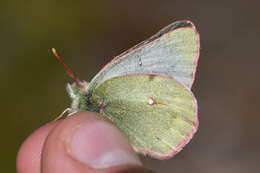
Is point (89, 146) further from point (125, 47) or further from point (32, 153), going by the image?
point (125, 47)

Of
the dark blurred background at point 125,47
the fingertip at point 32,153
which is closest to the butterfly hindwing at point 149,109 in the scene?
the fingertip at point 32,153

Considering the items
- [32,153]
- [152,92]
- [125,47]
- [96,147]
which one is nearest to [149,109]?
[152,92]

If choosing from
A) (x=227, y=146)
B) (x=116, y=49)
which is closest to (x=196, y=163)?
(x=227, y=146)

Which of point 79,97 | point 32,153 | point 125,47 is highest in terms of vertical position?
point 79,97

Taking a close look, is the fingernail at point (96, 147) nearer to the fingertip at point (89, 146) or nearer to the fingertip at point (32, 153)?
the fingertip at point (89, 146)

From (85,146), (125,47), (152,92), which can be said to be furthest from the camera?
(125,47)

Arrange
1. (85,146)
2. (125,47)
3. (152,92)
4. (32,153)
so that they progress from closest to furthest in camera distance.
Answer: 1. (85,146)
2. (152,92)
3. (32,153)
4. (125,47)

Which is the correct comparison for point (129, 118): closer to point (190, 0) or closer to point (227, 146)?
point (227, 146)
